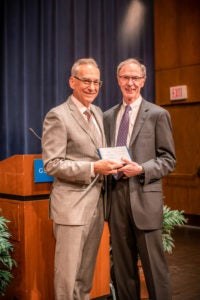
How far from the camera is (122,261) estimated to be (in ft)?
8.06

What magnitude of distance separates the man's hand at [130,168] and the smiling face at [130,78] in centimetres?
43

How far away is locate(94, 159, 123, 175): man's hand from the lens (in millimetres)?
2144

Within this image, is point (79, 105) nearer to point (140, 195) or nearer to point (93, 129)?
point (93, 129)

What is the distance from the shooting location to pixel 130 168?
7.30 feet

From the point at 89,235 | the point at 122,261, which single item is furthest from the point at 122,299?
the point at 89,235

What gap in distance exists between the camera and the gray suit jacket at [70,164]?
7.18 ft

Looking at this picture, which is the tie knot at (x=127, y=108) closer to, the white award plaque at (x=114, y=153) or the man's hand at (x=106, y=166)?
the white award plaque at (x=114, y=153)

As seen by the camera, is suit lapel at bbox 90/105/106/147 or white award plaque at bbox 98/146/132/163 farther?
suit lapel at bbox 90/105/106/147

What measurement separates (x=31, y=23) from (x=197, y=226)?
3.36 metres

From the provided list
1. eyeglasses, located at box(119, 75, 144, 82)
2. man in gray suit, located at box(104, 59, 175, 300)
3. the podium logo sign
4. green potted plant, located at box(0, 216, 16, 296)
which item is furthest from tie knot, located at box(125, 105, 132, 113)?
green potted plant, located at box(0, 216, 16, 296)

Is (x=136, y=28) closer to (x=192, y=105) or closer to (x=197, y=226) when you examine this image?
(x=192, y=105)

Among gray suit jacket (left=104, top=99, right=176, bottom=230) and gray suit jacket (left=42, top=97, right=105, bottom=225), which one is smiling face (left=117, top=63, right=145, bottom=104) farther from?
gray suit jacket (left=42, top=97, right=105, bottom=225)

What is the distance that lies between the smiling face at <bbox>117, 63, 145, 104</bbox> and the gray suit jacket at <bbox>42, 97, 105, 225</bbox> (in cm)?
33

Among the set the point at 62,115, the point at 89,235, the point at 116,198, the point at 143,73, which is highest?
the point at 143,73
